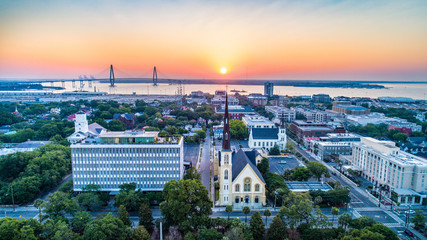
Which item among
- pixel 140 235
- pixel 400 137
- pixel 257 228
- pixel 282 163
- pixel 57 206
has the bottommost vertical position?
pixel 282 163

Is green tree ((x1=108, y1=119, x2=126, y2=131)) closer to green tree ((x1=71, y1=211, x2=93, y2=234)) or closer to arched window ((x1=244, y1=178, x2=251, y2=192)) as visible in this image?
green tree ((x1=71, y1=211, x2=93, y2=234))

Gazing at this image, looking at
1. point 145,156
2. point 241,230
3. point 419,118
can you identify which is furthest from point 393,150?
point 419,118

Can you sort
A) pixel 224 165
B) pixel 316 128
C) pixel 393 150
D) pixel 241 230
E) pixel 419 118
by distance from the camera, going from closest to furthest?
pixel 241 230, pixel 224 165, pixel 393 150, pixel 316 128, pixel 419 118

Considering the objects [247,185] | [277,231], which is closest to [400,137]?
[247,185]

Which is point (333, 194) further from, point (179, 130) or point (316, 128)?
point (179, 130)

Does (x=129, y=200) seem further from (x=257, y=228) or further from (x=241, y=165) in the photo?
(x=257, y=228)

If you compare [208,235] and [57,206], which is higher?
[57,206]
